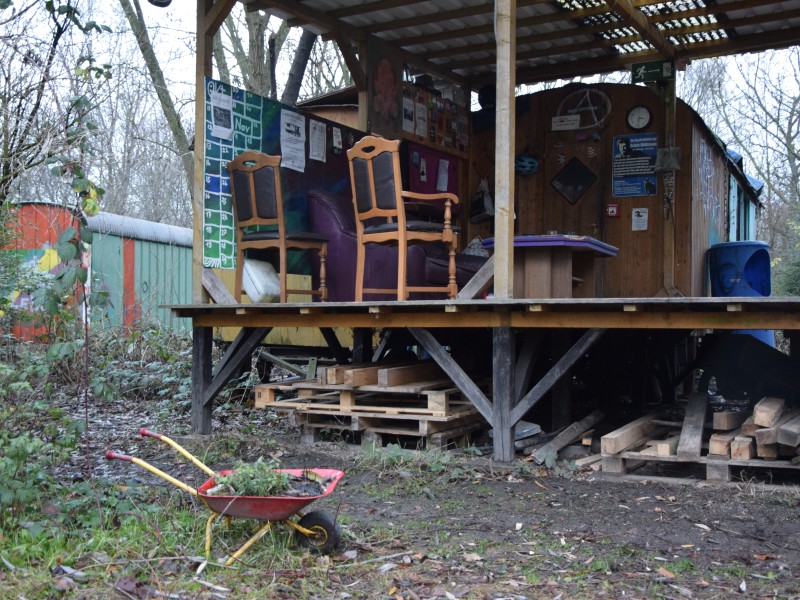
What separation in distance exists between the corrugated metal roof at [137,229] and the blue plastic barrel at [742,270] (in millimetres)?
8317

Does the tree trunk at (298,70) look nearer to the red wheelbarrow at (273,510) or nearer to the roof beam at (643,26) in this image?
the roof beam at (643,26)

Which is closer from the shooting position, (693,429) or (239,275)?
(693,429)

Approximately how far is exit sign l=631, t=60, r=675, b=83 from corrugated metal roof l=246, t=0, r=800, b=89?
92 millimetres

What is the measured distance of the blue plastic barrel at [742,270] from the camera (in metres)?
8.48

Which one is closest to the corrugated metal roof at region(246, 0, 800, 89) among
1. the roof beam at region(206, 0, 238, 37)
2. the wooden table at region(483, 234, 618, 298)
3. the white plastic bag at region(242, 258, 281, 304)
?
the roof beam at region(206, 0, 238, 37)

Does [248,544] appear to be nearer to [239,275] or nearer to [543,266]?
[543,266]

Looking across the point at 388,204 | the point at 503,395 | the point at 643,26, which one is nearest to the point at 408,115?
the point at 643,26

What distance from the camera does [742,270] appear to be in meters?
8.59

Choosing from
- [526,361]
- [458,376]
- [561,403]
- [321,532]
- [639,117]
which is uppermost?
[639,117]

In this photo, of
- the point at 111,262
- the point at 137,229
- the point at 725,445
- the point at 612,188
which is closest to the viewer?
the point at 725,445

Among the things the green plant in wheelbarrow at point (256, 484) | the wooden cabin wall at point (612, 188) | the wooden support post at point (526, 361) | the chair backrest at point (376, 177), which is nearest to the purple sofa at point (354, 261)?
the chair backrest at point (376, 177)

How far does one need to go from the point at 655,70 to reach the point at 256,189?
436 cm

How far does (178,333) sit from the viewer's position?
12078mm

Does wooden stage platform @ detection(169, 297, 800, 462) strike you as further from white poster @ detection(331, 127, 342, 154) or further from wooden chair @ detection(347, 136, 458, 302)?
white poster @ detection(331, 127, 342, 154)
